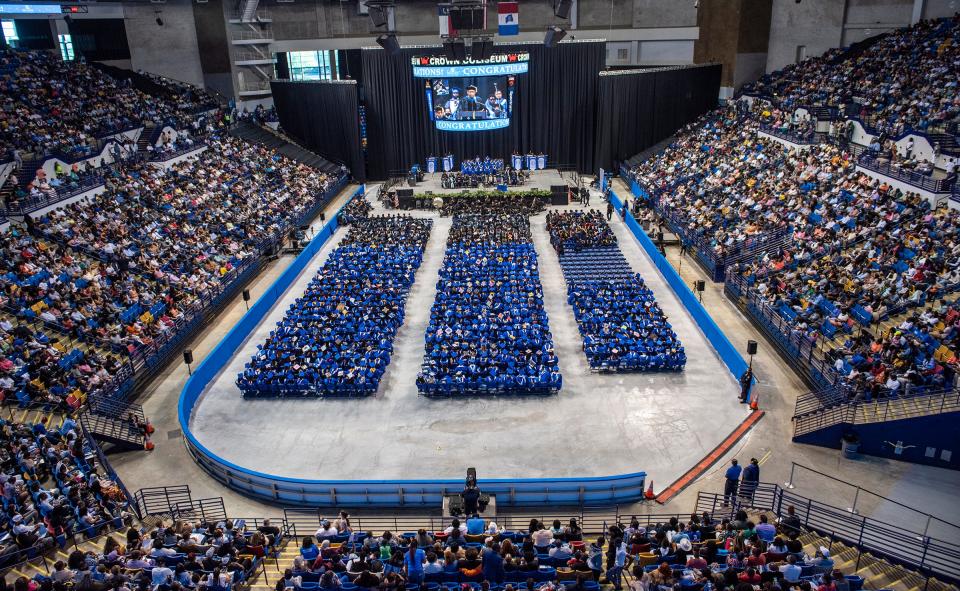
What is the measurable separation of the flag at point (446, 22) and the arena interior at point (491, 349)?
1.61 feet

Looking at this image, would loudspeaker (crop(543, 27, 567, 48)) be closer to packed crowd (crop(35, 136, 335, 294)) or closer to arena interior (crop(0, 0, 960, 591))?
arena interior (crop(0, 0, 960, 591))

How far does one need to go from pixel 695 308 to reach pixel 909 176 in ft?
30.5

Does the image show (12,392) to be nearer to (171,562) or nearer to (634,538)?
(171,562)

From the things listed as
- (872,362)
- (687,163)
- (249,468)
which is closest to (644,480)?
(872,362)

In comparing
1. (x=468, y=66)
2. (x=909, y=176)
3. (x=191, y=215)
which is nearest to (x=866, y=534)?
(x=909, y=176)

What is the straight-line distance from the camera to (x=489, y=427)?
19.1 metres

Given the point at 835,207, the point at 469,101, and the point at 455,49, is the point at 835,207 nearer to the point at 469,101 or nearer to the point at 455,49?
the point at 455,49

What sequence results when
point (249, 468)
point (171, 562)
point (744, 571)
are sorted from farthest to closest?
1. point (249, 468)
2. point (171, 562)
3. point (744, 571)

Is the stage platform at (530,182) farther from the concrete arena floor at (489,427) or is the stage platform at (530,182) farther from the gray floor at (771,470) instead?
the gray floor at (771,470)

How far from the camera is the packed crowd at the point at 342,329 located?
68.7ft

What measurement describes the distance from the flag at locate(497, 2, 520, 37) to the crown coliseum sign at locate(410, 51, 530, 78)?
10.3m

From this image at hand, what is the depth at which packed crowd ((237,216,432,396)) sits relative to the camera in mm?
20938

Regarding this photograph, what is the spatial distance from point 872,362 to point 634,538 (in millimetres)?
10286

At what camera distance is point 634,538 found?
1230cm
